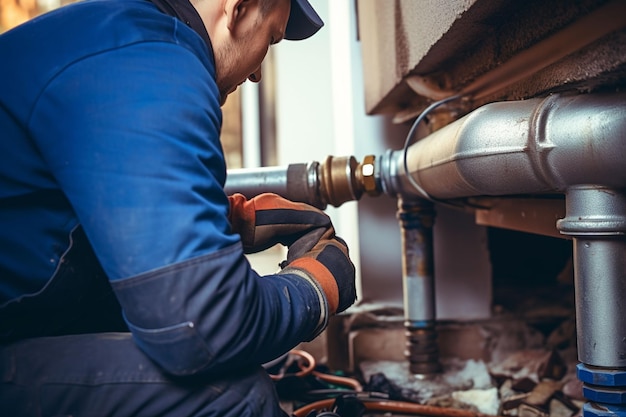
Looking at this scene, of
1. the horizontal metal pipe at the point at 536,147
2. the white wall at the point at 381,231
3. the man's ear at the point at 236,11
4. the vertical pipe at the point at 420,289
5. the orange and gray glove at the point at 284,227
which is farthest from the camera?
the white wall at the point at 381,231

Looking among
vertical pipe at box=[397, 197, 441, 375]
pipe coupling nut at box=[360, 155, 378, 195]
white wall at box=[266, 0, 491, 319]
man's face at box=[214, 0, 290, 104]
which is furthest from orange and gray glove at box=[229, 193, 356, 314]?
white wall at box=[266, 0, 491, 319]

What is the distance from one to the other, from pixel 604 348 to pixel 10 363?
2.24 ft

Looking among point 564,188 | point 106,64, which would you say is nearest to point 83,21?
point 106,64

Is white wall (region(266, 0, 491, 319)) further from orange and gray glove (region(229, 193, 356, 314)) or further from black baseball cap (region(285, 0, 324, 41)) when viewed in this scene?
orange and gray glove (region(229, 193, 356, 314))

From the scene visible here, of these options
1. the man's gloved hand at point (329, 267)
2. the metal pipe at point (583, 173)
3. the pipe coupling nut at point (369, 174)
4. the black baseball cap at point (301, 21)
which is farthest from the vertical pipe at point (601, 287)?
the pipe coupling nut at point (369, 174)

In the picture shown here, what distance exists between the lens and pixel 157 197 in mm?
590

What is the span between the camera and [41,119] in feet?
2.10

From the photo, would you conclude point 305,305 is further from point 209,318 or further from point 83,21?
point 83,21

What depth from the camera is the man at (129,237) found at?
595 millimetres

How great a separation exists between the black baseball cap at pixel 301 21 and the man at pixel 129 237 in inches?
8.9

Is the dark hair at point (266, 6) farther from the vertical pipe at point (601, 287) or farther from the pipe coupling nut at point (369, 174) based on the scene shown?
the pipe coupling nut at point (369, 174)

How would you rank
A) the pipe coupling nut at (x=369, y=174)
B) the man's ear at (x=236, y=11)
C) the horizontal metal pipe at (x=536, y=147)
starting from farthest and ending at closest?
the pipe coupling nut at (x=369, y=174) < the man's ear at (x=236, y=11) < the horizontal metal pipe at (x=536, y=147)

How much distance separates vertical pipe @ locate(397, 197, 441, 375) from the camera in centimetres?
160

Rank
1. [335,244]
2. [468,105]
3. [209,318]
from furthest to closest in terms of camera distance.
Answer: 1. [468,105]
2. [335,244]
3. [209,318]
